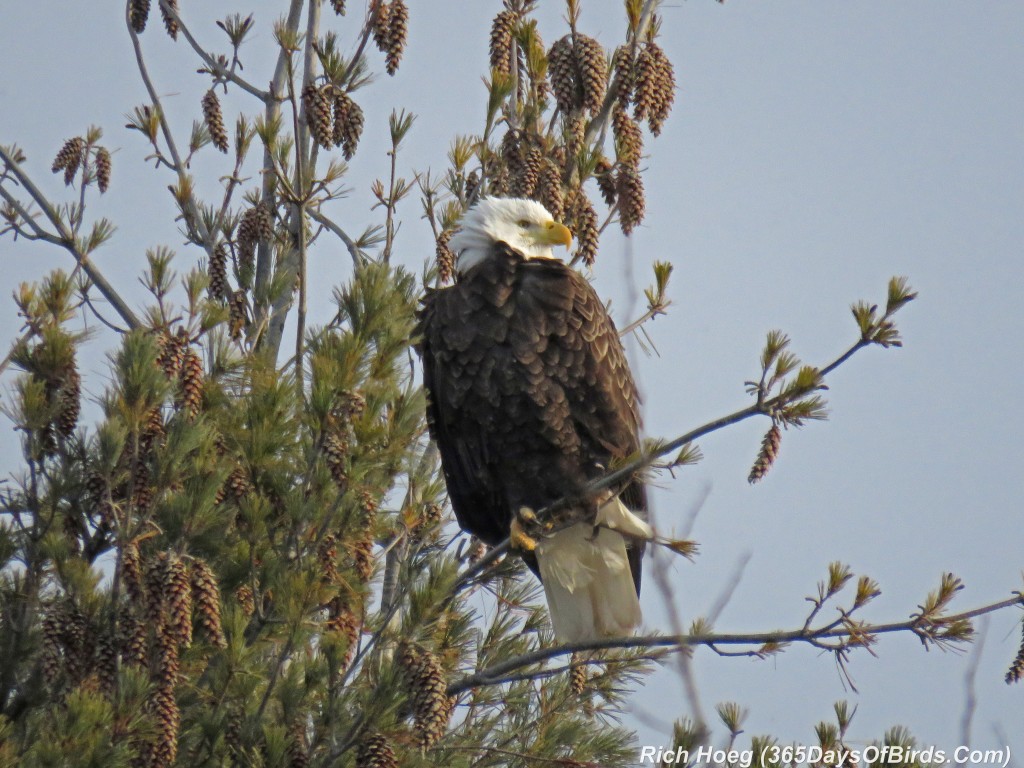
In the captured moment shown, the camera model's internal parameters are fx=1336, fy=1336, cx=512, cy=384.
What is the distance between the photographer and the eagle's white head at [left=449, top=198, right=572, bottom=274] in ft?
14.4

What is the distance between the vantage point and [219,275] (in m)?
4.58

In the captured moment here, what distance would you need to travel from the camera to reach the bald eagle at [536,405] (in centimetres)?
414

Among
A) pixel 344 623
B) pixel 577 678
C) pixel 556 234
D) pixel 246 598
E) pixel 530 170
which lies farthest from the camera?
pixel 556 234

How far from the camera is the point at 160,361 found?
3236mm

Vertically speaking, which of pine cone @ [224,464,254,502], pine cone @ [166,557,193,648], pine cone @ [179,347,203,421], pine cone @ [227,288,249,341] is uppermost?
pine cone @ [227,288,249,341]

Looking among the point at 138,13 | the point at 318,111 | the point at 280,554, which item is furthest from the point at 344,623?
the point at 138,13

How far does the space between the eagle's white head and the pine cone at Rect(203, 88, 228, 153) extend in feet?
3.33

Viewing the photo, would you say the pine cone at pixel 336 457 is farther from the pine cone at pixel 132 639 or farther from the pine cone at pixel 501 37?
the pine cone at pixel 501 37

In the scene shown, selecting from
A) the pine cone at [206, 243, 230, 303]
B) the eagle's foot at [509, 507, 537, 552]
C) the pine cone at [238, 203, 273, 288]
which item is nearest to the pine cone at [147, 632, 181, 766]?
the eagle's foot at [509, 507, 537, 552]

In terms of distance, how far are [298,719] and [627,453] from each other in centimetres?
145

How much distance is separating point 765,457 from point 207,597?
1.28 metres

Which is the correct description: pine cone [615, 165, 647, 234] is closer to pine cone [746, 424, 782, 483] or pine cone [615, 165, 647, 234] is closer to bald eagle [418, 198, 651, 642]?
bald eagle [418, 198, 651, 642]

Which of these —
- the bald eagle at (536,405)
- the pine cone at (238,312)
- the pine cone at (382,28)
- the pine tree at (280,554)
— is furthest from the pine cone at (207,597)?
the pine cone at (382,28)

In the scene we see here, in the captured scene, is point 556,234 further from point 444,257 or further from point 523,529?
point 523,529
